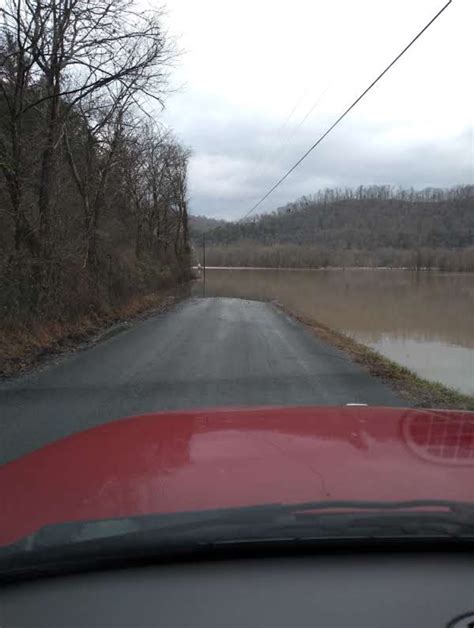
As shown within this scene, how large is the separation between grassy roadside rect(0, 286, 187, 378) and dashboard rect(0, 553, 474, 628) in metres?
9.70

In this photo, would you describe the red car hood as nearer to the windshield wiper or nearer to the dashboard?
the windshield wiper

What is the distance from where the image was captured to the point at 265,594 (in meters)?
2.14

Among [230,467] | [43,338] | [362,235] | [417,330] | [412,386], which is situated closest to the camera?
[230,467]

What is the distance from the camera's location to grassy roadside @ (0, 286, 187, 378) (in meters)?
12.4

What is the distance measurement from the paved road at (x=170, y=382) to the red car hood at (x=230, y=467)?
2.95m

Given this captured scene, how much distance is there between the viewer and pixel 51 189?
17844 millimetres

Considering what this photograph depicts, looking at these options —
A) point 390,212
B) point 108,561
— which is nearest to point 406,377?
point 108,561

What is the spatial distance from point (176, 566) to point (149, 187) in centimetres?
4422

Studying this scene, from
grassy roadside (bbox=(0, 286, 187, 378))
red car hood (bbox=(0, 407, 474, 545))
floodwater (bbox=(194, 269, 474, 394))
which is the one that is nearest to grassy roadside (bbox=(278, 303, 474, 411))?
floodwater (bbox=(194, 269, 474, 394))

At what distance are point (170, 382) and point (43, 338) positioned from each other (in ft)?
19.6

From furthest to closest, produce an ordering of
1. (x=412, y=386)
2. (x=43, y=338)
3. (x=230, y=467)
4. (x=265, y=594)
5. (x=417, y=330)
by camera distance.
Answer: (x=417, y=330)
(x=43, y=338)
(x=412, y=386)
(x=230, y=467)
(x=265, y=594)

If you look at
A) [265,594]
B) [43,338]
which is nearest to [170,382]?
[43,338]

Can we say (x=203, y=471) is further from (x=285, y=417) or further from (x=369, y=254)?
(x=369, y=254)

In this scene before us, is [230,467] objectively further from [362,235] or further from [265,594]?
[362,235]
